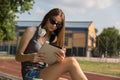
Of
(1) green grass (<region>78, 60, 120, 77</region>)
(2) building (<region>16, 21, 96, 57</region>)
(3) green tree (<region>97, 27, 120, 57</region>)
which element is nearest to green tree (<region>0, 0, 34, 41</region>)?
(1) green grass (<region>78, 60, 120, 77</region>)

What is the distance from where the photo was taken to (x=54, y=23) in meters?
5.32

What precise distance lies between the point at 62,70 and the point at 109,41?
9923 centimetres

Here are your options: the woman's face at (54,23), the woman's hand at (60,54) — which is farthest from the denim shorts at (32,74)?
the woman's face at (54,23)

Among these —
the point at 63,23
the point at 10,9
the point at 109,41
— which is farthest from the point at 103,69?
the point at 109,41

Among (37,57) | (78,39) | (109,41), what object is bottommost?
(109,41)

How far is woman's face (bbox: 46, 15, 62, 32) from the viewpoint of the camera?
530 centimetres

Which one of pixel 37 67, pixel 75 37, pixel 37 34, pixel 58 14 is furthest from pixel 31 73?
pixel 75 37

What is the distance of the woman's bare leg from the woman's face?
0.51 m

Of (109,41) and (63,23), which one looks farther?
(109,41)

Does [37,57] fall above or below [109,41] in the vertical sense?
above

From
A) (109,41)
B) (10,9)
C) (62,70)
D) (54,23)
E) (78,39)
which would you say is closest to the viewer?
(62,70)

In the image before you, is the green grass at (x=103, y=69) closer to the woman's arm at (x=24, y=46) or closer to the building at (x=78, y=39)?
the woman's arm at (x=24, y=46)

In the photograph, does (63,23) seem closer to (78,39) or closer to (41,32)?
(41,32)

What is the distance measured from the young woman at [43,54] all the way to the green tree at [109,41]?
306 feet
